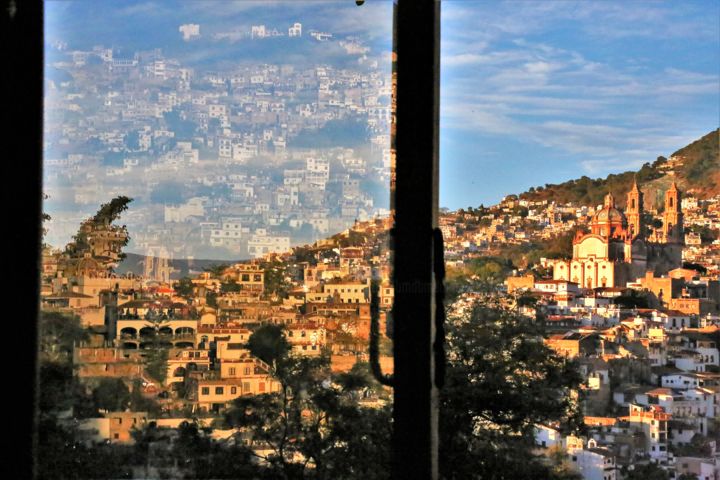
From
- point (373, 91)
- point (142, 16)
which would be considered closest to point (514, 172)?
point (373, 91)

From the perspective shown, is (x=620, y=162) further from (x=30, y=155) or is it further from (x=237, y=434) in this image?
(x=30, y=155)

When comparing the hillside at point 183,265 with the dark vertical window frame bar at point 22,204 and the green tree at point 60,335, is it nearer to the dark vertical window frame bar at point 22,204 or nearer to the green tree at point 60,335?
the green tree at point 60,335

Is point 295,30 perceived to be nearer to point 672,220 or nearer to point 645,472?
point 672,220

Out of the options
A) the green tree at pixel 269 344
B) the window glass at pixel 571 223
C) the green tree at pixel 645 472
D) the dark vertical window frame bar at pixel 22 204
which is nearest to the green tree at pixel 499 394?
the window glass at pixel 571 223

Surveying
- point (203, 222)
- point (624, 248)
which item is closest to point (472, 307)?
point (624, 248)

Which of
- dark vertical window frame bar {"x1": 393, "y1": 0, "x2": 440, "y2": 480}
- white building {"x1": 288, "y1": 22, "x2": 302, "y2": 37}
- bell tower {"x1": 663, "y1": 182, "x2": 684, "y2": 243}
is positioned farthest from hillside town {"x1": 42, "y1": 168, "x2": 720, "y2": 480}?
white building {"x1": 288, "y1": 22, "x2": 302, "y2": 37}
